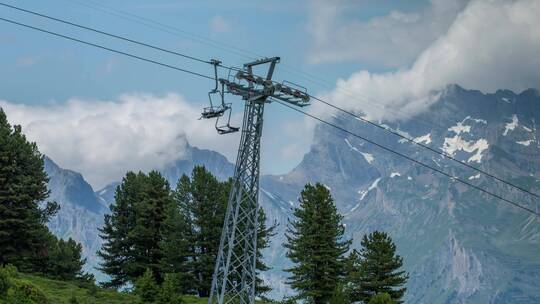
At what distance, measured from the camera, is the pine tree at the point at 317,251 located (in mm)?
73000

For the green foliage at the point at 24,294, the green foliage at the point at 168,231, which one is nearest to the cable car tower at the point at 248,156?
the green foliage at the point at 24,294

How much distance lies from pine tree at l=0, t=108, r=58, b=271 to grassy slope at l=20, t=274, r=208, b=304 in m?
5.12

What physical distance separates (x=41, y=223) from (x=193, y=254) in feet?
51.7

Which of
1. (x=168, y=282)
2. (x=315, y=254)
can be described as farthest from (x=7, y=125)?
Answer: (x=315, y=254)

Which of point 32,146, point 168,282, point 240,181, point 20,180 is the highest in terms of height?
point 32,146

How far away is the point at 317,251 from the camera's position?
7312cm

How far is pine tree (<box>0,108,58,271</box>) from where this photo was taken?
67.8 meters

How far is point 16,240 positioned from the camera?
6900 centimetres

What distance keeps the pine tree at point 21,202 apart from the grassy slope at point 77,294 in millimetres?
5119

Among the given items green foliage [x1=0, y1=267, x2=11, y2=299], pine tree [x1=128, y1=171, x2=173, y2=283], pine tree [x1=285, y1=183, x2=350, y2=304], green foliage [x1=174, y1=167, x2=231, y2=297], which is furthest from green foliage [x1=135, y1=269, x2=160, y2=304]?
pine tree [x1=128, y1=171, x2=173, y2=283]

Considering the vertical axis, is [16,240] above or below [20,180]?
below

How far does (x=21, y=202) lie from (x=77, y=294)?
474 inches

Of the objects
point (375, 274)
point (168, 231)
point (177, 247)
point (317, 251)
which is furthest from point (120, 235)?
point (375, 274)

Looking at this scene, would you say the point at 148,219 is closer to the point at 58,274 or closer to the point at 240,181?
the point at 58,274
